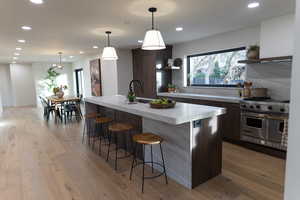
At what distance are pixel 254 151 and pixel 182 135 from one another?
1.92m

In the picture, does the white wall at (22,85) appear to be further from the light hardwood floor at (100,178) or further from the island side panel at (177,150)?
the island side panel at (177,150)

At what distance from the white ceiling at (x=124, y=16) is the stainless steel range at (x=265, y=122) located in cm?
153

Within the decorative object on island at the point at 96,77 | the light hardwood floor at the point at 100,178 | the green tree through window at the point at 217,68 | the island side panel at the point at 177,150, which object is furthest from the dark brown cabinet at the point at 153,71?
the island side panel at the point at 177,150

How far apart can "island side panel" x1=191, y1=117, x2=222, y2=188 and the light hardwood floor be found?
0.11m

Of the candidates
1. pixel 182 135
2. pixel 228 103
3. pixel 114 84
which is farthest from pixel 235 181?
pixel 114 84

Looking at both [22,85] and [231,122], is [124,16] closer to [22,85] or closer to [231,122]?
[231,122]

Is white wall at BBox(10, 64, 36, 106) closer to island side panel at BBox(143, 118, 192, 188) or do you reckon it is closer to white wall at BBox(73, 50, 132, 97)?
white wall at BBox(73, 50, 132, 97)

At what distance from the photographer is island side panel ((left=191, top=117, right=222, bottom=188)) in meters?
2.23

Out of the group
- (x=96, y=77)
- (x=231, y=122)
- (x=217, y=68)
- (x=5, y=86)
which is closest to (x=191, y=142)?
(x=231, y=122)

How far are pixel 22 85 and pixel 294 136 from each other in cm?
1211

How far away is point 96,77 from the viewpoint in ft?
24.2

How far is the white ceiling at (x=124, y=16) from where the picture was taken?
100 inches

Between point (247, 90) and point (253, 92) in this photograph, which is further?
point (247, 90)

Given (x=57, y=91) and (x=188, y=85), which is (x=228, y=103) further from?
(x=57, y=91)
